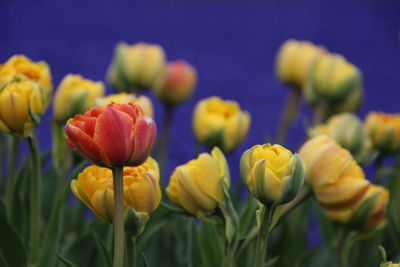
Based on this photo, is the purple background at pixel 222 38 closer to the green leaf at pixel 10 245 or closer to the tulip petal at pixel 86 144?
the green leaf at pixel 10 245

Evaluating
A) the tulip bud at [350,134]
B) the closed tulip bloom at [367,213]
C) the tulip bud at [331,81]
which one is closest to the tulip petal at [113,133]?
the closed tulip bloom at [367,213]

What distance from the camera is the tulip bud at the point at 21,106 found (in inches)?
18.6

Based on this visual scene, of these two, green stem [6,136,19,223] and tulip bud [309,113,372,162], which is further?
tulip bud [309,113,372,162]

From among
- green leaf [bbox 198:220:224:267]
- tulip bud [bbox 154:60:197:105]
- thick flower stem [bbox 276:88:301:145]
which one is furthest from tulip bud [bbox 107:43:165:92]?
green leaf [bbox 198:220:224:267]

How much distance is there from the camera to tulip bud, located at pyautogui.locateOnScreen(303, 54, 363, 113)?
30.5 inches

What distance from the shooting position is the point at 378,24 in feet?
6.14

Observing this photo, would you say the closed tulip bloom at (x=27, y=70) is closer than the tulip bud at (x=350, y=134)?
Yes

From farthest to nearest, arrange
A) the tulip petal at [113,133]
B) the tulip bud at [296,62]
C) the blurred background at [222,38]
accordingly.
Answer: the blurred background at [222,38] → the tulip bud at [296,62] → the tulip petal at [113,133]

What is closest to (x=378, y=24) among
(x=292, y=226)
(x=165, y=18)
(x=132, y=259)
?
(x=165, y=18)

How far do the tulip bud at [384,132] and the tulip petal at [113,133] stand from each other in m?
0.41

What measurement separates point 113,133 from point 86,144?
0.6 inches

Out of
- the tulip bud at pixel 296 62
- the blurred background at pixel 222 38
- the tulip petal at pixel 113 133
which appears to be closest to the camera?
the tulip petal at pixel 113 133

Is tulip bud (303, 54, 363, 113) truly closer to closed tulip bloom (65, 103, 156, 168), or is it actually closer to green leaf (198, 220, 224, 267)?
green leaf (198, 220, 224, 267)

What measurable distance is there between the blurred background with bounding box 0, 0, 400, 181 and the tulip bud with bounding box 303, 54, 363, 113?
0.70m
